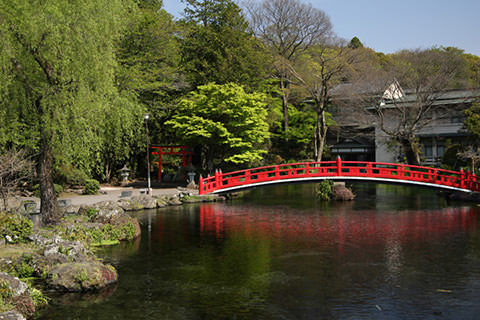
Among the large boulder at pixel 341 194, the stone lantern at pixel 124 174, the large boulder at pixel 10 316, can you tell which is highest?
the stone lantern at pixel 124 174

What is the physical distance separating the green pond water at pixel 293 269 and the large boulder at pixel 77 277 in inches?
13.7

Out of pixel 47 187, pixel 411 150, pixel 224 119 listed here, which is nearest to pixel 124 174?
pixel 224 119

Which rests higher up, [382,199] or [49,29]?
[49,29]

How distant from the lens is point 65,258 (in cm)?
1284

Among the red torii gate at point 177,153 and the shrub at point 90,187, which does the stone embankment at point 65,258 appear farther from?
the red torii gate at point 177,153

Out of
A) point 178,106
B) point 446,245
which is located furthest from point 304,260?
point 178,106

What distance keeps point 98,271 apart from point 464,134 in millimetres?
40565

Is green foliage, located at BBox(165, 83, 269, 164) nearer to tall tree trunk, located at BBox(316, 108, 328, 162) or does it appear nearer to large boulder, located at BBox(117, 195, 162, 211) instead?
tall tree trunk, located at BBox(316, 108, 328, 162)

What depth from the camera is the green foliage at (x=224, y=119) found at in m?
36.1

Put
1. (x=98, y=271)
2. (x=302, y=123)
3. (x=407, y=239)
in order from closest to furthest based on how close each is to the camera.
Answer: (x=98, y=271) → (x=407, y=239) → (x=302, y=123)

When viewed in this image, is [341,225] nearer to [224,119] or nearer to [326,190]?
[326,190]

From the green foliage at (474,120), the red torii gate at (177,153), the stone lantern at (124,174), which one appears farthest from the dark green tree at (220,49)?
the green foliage at (474,120)

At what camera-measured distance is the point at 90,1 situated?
1611 cm

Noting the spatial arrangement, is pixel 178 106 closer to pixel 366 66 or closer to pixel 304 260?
pixel 366 66
